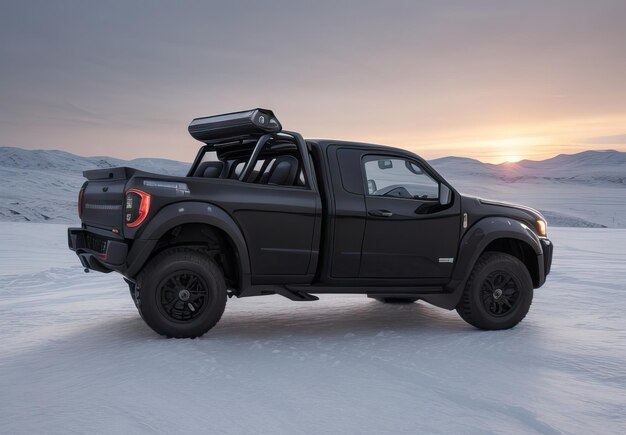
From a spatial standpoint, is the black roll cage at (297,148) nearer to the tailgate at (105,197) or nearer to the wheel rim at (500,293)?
the tailgate at (105,197)

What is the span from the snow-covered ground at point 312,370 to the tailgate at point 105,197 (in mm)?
1053

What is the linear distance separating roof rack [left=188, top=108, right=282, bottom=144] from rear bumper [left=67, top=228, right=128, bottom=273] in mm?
1595

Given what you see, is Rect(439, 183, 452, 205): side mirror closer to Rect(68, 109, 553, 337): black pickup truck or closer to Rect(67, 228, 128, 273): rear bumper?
Rect(68, 109, 553, 337): black pickup truck

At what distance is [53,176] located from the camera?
156 ft

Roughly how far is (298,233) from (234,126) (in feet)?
4.16

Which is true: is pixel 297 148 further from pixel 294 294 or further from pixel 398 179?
pixel 294 294

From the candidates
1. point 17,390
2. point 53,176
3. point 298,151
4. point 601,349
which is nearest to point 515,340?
point 601,349

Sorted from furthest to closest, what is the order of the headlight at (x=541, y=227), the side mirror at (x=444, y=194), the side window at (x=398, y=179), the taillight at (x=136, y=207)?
the headlight at (x=541, y=227)
the side window at (x=398, y=179)
the side mirror at (x=444, y=194)
the taillight at (x=136, y=207)

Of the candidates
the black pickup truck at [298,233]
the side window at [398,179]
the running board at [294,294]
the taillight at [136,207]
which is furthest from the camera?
the side window at [398,179]

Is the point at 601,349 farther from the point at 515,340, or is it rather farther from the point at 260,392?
the point at 260,392

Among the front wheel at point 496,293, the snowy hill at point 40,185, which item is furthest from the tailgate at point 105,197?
the snowy hill at point 40,185

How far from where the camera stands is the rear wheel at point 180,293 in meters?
5.82

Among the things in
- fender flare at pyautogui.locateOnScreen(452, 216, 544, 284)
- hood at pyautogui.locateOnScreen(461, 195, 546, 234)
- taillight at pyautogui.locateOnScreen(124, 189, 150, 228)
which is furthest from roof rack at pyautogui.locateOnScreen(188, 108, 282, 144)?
fender flare at pyautogui.locateOnScreen(452, 216, 544, 284)

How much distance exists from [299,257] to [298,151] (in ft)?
3.62
